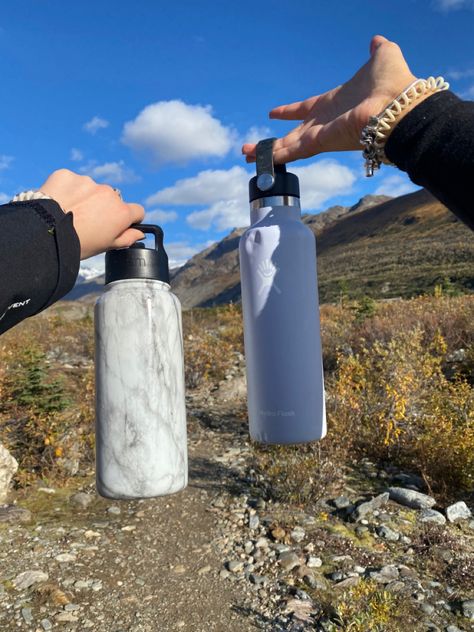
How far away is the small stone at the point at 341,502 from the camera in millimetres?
4277

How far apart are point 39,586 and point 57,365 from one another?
5374mm

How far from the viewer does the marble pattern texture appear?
1149 millimetres

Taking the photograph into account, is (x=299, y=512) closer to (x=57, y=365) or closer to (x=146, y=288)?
(x=146, y=288)

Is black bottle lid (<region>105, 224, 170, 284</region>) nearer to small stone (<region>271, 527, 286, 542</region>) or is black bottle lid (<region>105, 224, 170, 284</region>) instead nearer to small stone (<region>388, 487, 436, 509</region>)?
small stone (<region>271, 527, 286, 542</region>)

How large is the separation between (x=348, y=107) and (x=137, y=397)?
0.82 m

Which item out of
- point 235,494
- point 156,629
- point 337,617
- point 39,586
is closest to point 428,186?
point 337,617

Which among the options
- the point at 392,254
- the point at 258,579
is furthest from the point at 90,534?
the point at 392,254

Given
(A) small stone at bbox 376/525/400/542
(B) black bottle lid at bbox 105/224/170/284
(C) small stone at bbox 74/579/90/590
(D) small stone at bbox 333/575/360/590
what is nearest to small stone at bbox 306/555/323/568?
(D) small stone at bbox 333/575/360/590

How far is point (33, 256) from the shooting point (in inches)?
36.1

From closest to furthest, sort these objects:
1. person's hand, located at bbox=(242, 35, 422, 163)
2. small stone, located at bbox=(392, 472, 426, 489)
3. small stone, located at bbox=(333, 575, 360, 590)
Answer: person's hand, located at bbox=(242, 35, 422, 163) < small stone, located at bbox=(333, 575, 360, 590) < small stone, located at bbox=(392, 472, 426, 489)

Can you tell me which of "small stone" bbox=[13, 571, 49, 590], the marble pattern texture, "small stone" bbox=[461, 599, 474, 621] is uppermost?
the marble pattern texture

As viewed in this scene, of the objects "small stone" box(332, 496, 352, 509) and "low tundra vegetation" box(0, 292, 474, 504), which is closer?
"small stone" box(332, 496, 352, 509)

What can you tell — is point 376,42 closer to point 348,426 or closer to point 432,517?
point 432,517

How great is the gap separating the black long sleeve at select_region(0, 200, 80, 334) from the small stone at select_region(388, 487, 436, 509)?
13.1ft
